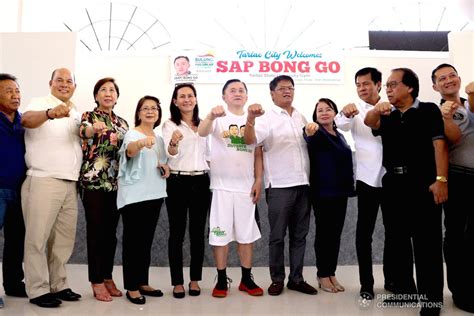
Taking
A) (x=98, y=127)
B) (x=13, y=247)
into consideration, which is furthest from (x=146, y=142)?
(x=13, y=247)

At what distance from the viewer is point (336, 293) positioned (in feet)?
9.48

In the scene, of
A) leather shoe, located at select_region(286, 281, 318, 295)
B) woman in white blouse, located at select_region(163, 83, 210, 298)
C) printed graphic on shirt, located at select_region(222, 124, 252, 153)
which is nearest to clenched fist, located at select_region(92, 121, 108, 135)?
woman in white blouse, located at select_region(163, 83, 210, 298)

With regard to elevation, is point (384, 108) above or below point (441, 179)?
above

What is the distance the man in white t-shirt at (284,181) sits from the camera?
2.91 metres

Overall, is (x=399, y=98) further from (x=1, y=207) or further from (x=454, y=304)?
(x=1, y=207)

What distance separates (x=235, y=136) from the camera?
2.89 metres

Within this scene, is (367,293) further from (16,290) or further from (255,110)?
(16,290)

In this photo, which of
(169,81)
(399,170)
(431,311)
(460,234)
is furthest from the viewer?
(169,81)

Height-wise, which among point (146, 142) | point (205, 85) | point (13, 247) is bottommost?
point (13, 247)

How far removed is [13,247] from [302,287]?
1822mm

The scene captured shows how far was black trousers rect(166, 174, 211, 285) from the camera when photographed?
2.82m

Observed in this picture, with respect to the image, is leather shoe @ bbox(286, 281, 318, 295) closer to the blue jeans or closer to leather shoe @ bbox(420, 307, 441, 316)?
leather shoe @ bbox(420, 307, 441, 316)

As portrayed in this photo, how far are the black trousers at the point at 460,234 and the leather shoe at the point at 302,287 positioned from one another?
0.79 metres

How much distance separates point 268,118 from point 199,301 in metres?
1.21
